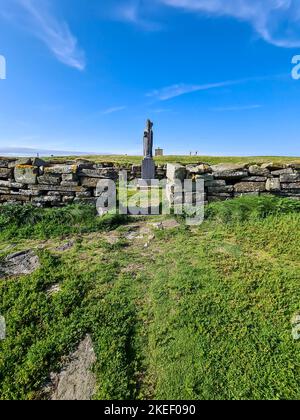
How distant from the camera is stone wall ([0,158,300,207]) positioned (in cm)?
734

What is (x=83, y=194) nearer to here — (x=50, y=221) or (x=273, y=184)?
(x=50, y=221)

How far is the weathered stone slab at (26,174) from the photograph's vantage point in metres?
7.34

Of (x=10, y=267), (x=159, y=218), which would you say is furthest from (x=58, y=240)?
(x=159, y=218)

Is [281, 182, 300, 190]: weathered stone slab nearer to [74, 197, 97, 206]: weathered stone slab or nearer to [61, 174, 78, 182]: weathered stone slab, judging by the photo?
[74, 197, 97, 206]: weathered stone slab

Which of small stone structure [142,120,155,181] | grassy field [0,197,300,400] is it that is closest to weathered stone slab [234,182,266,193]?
grassy field [0,197,300,400]

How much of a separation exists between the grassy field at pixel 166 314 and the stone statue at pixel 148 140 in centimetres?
1042

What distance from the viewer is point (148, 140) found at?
52.2ft

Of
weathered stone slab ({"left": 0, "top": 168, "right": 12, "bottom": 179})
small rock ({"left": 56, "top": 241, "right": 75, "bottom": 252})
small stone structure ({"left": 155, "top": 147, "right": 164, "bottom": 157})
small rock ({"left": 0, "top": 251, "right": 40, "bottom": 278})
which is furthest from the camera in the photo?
small stone structure ({"left": 155, "top": 147, "right": 164, "bottom": 157})

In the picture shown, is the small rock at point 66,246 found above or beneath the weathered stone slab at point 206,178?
beneath

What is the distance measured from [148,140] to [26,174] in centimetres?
966

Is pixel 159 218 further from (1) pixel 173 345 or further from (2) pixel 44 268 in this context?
(1) pixel 173 345

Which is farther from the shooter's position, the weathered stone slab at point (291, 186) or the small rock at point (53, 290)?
the weathered stone slab at point (291, 186)

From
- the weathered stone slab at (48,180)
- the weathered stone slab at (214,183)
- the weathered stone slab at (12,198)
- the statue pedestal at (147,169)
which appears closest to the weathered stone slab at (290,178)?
the weathered stone slab at (214,183)

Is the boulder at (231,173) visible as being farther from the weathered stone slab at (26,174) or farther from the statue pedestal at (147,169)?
the statue pedestal at (147,169)
